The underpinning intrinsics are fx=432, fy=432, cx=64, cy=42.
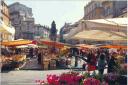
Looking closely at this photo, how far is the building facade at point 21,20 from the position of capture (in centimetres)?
12050

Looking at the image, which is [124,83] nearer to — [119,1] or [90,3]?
[119,1]

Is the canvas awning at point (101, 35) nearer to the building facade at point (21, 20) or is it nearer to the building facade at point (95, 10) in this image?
the building facade at point (95, 10)

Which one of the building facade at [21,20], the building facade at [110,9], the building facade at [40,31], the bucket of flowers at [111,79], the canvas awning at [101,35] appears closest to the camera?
the canvas awning at [101,35]

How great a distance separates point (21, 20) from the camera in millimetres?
127438

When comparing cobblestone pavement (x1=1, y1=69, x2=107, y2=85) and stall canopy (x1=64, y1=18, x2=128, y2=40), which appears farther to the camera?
cobblestone pavement (x1=1, y1=69, x2=107, y2=85)

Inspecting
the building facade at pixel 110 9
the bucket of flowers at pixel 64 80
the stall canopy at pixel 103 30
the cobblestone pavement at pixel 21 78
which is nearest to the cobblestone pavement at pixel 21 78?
the cobblestone pavement at pixel 21 78

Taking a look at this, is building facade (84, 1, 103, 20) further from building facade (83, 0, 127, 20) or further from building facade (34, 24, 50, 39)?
building facade (34, 24, 50, 39)

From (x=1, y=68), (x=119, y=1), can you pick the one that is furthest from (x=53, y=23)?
(x=1, y=68)

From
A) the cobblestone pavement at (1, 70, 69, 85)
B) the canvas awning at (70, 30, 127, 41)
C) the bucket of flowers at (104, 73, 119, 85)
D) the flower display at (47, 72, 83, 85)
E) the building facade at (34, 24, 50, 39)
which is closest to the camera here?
the canvas awning at (70, 30, 127, 41)

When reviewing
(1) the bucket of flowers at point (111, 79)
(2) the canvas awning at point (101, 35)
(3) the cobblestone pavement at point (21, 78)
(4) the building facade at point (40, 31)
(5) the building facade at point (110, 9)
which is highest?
(5) the building facade at point (110, 9)

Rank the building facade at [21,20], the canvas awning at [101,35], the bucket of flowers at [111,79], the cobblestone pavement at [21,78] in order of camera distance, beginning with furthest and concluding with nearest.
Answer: the building facade at [21,20], the cobblestone pavement at [21,78], the bucket of flowers at [111,79], the canvas awning at [101,35]

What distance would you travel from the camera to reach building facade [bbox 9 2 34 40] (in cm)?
12050

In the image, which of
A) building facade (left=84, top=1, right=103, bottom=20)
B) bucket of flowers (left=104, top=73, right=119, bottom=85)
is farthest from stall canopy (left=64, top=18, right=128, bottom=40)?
building facade (left=84, top=1, right=103, bottom=20)

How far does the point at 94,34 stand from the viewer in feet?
36.1
